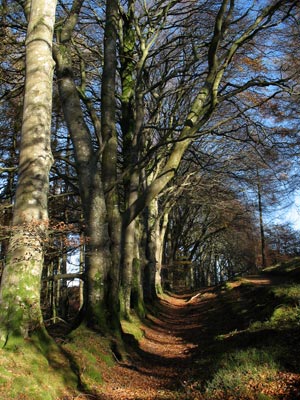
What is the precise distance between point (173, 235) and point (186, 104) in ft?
60.4

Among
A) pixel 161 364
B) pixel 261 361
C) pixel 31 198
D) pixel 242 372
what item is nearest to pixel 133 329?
pixel 161 364

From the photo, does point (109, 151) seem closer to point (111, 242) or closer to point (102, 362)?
point (111, 242)

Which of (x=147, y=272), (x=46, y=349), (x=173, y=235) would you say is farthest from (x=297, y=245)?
(x=46, y=349)

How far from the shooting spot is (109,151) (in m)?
9.48

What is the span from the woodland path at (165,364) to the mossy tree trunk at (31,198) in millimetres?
1676

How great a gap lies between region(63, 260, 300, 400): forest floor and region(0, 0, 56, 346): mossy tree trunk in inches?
56.4

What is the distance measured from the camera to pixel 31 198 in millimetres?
5125

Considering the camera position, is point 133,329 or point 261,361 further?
point 133,329

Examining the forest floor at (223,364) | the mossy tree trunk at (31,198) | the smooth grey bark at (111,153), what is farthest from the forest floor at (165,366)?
the smooth grey bark at (111,153)

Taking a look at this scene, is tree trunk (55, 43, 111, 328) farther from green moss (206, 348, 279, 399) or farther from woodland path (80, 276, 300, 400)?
green moss (206, 348, 279, 399)

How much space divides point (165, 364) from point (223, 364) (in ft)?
8.80

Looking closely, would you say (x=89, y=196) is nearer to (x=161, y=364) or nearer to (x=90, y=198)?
(x=90, y=198)

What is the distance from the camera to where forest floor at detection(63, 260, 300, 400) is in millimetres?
4715

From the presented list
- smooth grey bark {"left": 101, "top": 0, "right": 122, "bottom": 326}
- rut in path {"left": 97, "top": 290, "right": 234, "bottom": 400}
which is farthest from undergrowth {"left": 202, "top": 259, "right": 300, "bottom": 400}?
smooth grey bark {"left": 101, "top": 0, "right": 122, "bottom": 326}
